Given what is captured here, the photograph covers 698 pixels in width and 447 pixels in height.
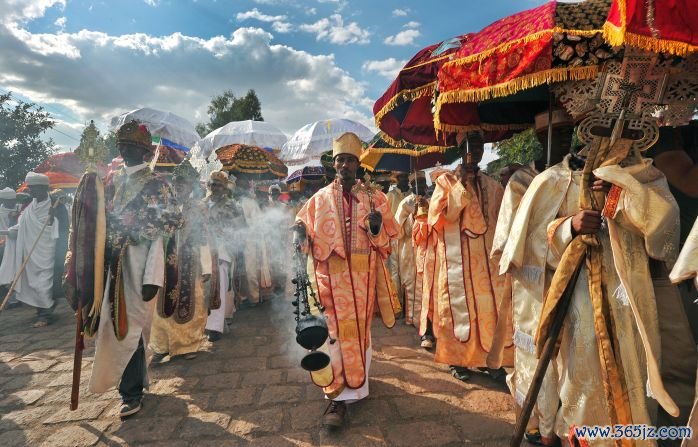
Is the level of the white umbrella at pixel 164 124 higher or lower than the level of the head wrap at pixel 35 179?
higher

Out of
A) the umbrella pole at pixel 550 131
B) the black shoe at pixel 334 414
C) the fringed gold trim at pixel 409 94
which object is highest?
the fringed gold trim at pixel 409 94

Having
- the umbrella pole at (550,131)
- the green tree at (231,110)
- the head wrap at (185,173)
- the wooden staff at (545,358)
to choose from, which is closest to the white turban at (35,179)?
the head wrap at (185,173)

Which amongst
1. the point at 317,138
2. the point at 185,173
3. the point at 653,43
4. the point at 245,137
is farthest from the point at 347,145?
the point at 245,137

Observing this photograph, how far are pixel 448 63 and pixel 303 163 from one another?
7.86 metres

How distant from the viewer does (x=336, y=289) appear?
3205mm

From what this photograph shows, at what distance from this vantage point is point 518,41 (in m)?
2.16

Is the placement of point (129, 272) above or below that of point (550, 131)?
below

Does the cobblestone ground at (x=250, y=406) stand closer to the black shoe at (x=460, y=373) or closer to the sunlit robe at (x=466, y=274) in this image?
the black shoe at (x=460, y=373)

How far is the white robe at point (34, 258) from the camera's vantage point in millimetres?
6707

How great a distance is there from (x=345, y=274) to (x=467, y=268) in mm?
1372

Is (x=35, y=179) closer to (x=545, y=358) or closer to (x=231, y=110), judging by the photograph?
(x=545, y=358)

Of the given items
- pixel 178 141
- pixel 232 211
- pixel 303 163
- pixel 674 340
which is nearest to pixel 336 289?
pixel 674 340

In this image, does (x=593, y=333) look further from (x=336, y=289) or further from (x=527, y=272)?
(x=336, y=289)

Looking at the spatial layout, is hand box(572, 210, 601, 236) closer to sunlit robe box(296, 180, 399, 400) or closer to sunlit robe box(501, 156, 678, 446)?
sunlit robe box(501, 156, 678, 446)
